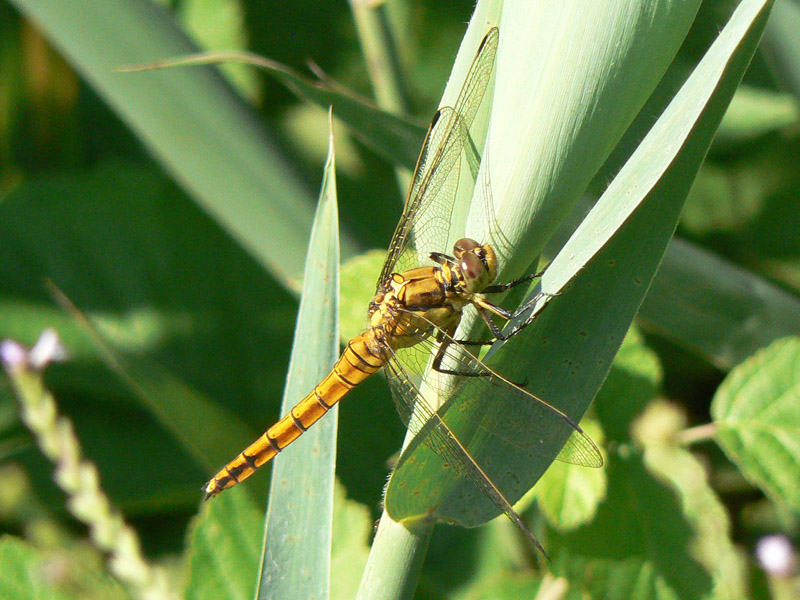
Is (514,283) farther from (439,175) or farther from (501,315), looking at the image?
(439,175)

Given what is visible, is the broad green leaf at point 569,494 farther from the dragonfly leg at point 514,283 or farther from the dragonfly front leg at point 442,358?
the dragonfly leg at point 514,283

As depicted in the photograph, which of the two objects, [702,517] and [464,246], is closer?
[464,246]

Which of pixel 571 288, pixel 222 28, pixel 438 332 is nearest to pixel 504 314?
pixel 571 288

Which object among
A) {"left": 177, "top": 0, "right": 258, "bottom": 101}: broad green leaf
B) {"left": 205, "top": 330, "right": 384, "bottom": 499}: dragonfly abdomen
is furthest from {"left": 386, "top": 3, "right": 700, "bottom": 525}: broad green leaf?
{"left": 177, "top": 0, "right": 258, "bottom": 101}: broad green leaf

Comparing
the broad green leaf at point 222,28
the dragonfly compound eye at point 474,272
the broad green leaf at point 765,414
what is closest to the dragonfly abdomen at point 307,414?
the dragonfly compound eye at point 474,272

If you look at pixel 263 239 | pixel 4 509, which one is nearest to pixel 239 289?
pixel 263 239

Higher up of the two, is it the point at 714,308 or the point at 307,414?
the point at 307,414

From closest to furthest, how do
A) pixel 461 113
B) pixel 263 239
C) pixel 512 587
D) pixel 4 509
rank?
pixel 461 113, pixel 512 587, pixel 263 239, pixel 4 509

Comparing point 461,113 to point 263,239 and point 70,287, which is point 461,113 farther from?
point 70,287
